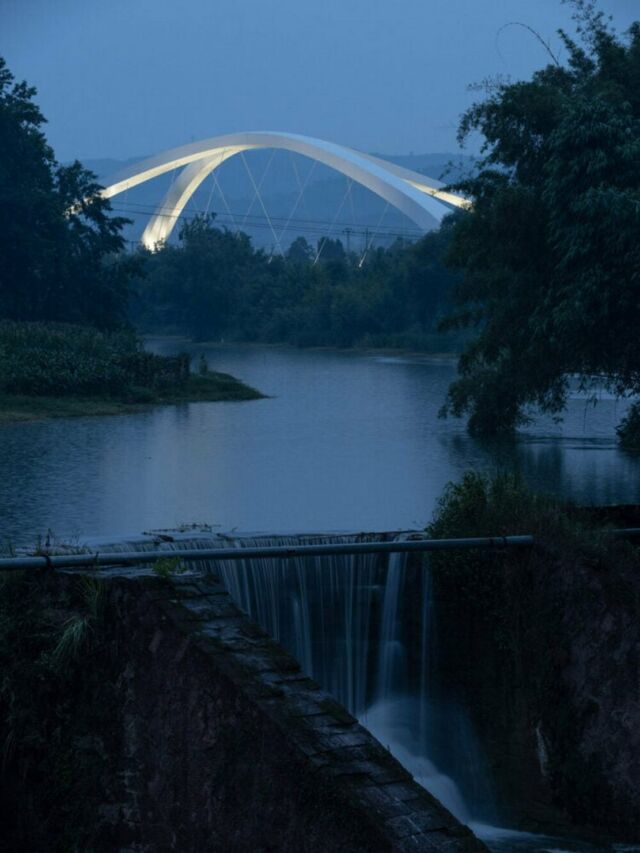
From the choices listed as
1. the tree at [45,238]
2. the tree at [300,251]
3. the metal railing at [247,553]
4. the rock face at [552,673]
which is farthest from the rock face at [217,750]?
the tree at [300,251]

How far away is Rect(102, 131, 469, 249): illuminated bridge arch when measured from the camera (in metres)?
96.8

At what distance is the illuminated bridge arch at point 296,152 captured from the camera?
317ft

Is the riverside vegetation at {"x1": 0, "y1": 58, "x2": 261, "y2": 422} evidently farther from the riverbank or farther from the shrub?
the shrub

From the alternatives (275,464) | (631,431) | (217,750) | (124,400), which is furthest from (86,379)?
(217,750)

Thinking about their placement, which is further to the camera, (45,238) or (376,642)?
(45,238)

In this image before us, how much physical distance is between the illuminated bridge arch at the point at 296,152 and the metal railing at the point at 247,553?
258 ft

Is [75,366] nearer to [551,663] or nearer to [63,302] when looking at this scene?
[63,302]

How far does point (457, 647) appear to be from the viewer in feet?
34.4

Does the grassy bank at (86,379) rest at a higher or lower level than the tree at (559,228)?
lower

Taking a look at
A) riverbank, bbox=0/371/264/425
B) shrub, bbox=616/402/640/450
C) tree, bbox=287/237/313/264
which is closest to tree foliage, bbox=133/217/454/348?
riverbank, bbox=0/371/264/425

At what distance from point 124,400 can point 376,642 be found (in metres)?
24.2

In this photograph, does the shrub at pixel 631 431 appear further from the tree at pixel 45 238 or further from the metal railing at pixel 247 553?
the tree at pixel 45 238

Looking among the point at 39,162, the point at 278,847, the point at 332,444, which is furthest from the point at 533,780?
the point at 39,162

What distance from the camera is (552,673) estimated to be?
9.66m
